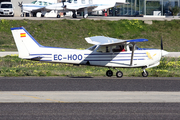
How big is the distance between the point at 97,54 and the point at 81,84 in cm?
311

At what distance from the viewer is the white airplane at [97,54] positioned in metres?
17.2

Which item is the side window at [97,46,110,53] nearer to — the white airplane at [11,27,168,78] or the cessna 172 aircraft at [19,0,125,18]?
the white airplane at [11,27,168,78]

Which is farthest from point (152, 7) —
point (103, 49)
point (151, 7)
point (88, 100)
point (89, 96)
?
point (88, 100)

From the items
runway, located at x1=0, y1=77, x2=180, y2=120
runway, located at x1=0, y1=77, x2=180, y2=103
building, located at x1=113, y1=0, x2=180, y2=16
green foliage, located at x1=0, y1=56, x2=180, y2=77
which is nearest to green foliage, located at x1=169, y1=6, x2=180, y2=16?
building, located at x1=113, y1=0, x2=180, y2=16

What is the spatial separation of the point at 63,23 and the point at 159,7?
746 inches

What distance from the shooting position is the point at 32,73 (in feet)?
60.7

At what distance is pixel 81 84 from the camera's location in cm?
1503

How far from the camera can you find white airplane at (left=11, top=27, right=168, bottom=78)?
1722 cm

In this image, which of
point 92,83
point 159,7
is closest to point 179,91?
point 92,83

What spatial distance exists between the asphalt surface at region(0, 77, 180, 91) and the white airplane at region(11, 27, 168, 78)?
1048 mm

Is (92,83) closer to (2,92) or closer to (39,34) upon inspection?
(2,92)

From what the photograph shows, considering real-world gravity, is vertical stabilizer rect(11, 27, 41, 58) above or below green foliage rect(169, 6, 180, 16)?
below

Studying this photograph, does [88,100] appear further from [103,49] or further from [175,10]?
[175,10]
